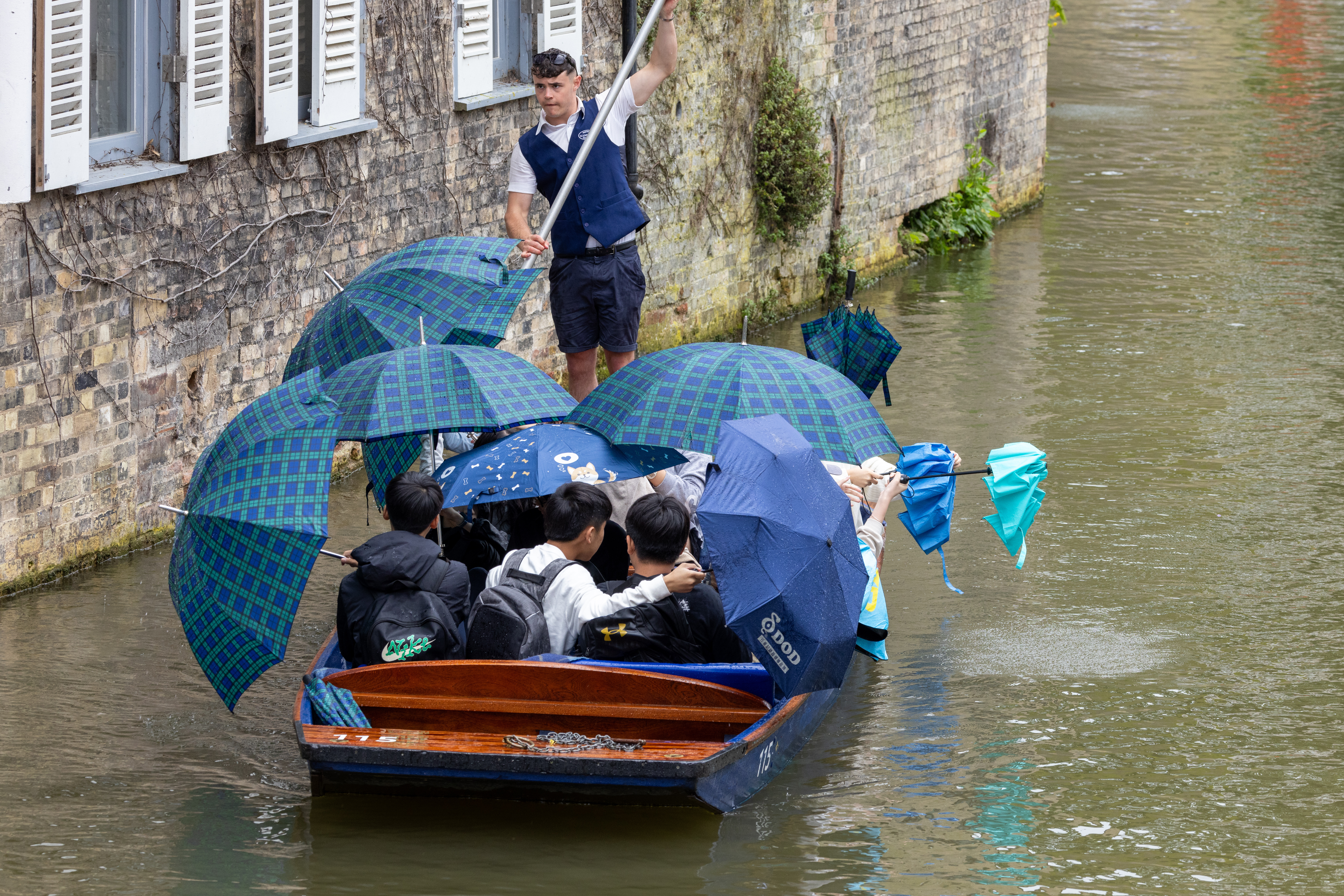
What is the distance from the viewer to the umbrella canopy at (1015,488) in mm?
7977

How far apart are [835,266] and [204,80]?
24.3 ft

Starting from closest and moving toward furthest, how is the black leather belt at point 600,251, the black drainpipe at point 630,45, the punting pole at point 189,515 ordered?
the punting pole at point 189,515, the black leather belt at point 600,251, the black drainpipe at point 630,45

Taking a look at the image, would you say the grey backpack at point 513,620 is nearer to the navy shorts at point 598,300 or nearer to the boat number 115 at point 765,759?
the boat number 115 at point 765,759

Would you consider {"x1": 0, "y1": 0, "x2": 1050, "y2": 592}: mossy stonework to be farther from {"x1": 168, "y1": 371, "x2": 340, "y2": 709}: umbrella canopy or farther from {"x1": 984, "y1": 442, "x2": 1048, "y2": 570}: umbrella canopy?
{"x1": 984, "y1": 442, "x2": 1048, "y2": 570}: umbrella canopy

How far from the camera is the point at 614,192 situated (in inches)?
367

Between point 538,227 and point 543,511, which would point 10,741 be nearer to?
point 543,511

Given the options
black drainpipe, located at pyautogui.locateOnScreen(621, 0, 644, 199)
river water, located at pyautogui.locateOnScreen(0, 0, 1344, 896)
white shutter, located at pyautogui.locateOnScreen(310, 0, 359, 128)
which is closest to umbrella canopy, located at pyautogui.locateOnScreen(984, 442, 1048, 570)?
river water, located at pyautogui.locateOnScreen(0, 0, 1344, 896)

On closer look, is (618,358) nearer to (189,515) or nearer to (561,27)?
(561,27)

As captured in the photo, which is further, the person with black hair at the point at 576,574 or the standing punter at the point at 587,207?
the standing punter at the point at 587,207

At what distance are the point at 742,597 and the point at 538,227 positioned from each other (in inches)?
244

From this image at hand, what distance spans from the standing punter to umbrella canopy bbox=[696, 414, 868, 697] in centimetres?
270

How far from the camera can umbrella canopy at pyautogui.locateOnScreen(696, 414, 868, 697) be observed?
245 inches

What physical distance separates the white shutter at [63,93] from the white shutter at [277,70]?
1.15m

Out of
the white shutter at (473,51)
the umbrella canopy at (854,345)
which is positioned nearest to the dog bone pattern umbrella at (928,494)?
the umbrella canopy at (854,345)
